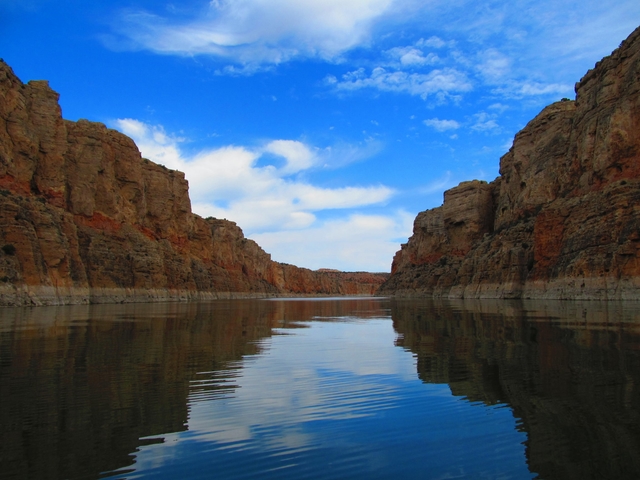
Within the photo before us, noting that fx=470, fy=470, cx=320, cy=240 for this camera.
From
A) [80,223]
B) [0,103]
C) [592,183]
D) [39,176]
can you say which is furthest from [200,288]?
[592,183]

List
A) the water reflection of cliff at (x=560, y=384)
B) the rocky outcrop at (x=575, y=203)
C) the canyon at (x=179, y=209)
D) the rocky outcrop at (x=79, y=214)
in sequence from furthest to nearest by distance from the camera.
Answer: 1. the rocky outcrop at (x=79, y=214)
2. the canyon at (x=179, y=209)
3. the rocky outcrop at (x=575, y=203)
4. the water reflection of cliff at (x=560, y=384)

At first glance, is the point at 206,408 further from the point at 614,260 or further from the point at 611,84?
the point at 611,84

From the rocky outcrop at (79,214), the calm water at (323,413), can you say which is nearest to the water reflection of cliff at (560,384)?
the calm water at (323,413)

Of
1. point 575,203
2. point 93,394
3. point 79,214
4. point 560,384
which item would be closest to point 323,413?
point 93,394

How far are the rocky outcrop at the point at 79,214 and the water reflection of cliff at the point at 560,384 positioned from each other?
38.4 metres

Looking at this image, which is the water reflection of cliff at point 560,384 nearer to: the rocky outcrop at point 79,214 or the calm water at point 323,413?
the calm water at point 323,413

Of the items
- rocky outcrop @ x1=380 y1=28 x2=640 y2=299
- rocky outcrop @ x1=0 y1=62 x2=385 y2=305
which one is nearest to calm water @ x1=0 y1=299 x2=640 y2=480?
rocky outcrop @ x1=380 y1=28 x2=640 y2=299

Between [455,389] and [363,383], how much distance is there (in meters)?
1.69

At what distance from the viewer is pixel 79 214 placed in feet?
207

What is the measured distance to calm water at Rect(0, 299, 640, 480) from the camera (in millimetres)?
4703

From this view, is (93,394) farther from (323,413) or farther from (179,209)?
(179,209)

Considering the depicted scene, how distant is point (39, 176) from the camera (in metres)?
57.4

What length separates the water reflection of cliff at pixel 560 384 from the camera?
4.84 metres

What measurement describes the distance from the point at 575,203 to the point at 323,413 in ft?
166
